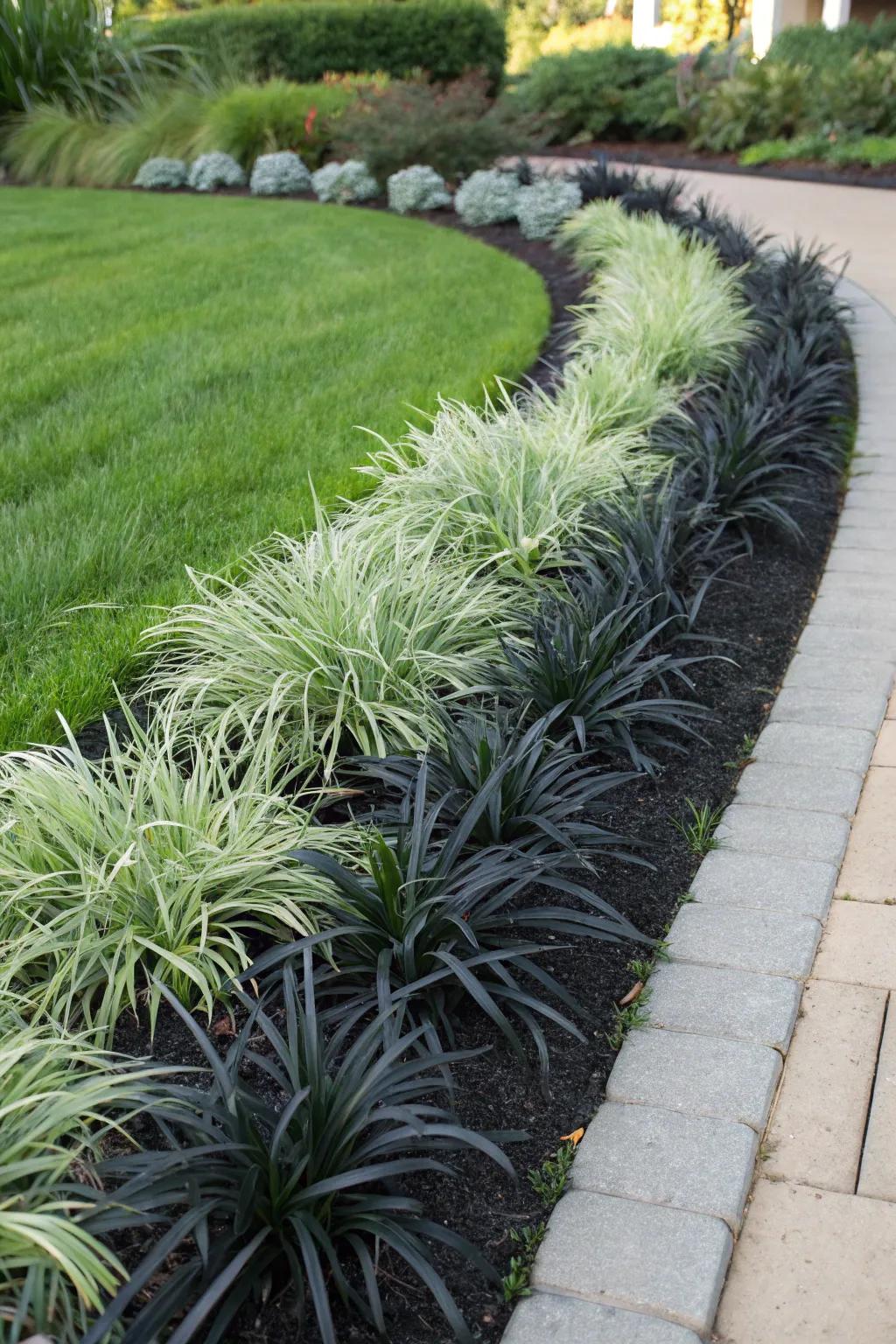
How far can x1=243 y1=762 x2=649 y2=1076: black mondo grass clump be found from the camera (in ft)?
6.96

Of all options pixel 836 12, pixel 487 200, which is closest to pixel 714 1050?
pixel 487 200

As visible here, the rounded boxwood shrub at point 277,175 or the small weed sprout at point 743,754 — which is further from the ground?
the rounded boxwood shrub at point 277,175

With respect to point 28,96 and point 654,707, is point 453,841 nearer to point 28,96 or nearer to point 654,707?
point 654,707

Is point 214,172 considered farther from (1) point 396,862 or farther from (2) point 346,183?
(1) point 396,862

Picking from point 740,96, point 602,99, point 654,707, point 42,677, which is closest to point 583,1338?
point 654,707

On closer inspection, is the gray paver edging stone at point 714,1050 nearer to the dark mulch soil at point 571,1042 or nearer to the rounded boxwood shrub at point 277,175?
the dark mulch soil at point 571,1042

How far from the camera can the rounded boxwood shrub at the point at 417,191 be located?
1012 cm

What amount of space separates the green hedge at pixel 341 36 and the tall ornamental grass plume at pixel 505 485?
1256 cm

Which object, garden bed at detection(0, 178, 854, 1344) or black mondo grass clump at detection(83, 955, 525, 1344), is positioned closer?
black mondo grass clump at detection(83, 955, 525, 1344)

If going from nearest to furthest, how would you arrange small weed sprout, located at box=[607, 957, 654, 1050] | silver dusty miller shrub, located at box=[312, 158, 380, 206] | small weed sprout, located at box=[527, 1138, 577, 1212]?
small weed sprout, located at box=[527, 1138, 577, 1212]
small weed sprout, located at box=[607, 957, 654, 1050]
silver dusty miller shrub, located at box=[312, 158, 380, 206]

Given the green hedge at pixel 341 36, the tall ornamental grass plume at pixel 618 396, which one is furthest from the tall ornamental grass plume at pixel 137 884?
the green hedge at pixel 341 36

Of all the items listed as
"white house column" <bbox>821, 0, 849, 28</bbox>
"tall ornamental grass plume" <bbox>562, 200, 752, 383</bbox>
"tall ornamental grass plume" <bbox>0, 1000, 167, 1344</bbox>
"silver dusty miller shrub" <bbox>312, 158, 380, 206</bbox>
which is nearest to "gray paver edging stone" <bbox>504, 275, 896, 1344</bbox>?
"tall ornamental grass plume" <bbox>0, 1000, 167, 1344</bbox>

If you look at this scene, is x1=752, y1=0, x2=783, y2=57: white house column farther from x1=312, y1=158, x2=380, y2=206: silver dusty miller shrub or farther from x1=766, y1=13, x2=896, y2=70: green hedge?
x1=312, y1=158, x2=380, y2=206: silver dusty miller shrub

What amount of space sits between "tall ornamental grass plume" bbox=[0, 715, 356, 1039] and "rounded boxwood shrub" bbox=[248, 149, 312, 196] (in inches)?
384
